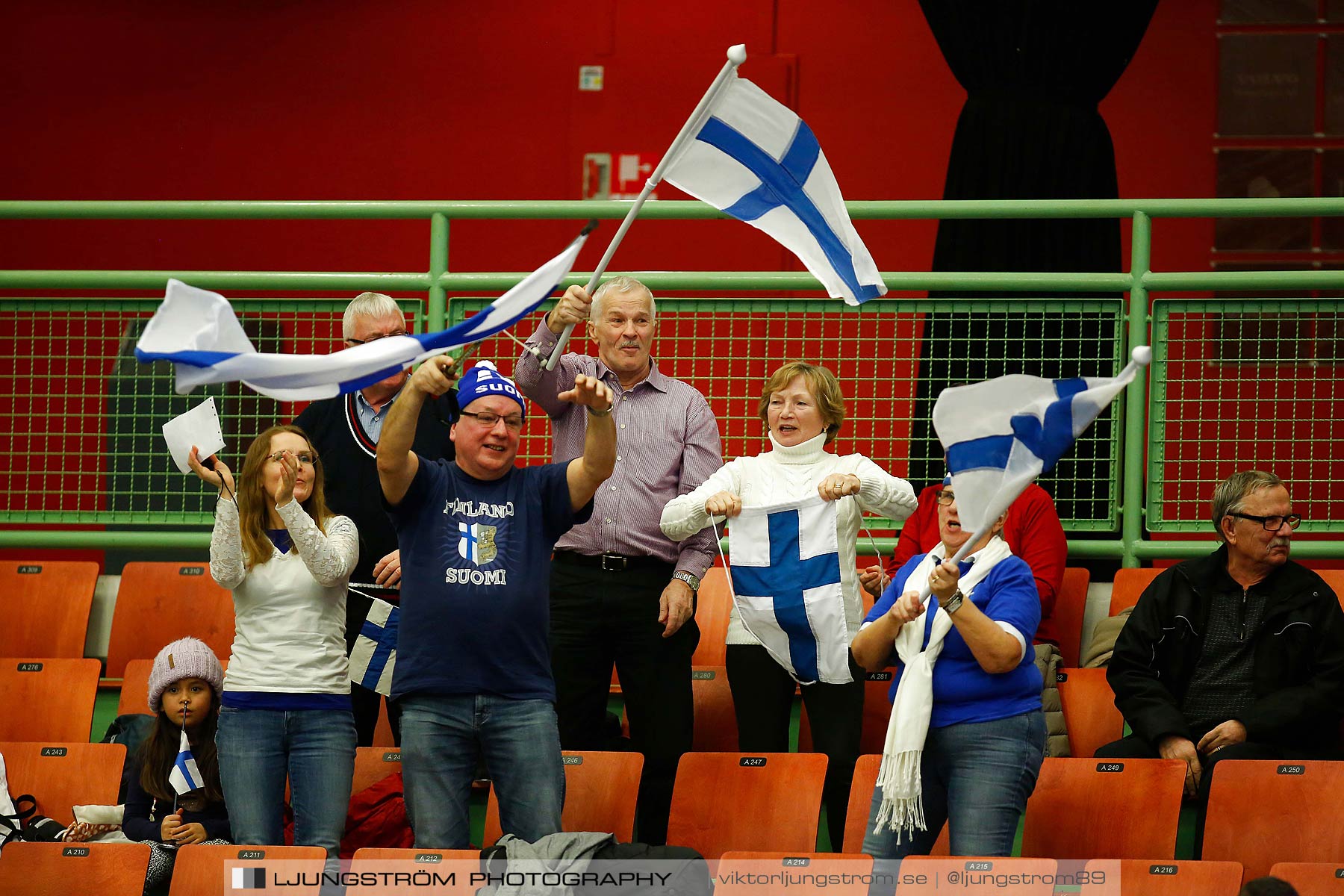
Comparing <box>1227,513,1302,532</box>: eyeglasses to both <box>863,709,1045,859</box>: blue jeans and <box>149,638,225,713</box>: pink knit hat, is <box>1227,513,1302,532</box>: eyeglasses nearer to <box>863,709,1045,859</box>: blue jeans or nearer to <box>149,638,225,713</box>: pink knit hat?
<box>863,709,1045,859</box>: blue jeans

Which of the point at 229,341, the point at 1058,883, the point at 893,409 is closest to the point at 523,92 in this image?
the point at 893,409

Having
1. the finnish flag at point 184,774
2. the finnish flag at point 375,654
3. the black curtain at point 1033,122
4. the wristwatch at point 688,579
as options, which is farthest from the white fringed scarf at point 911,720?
the black curtain at point 1033,122

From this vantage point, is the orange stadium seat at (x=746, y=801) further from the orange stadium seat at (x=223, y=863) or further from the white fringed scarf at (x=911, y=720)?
the orange stadium seat at (x=223, y=863)

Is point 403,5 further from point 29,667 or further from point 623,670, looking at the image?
point 623,670

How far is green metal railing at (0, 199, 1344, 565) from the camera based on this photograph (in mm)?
5113

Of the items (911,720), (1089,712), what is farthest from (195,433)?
(1089,712)

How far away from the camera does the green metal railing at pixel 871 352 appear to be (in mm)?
5113

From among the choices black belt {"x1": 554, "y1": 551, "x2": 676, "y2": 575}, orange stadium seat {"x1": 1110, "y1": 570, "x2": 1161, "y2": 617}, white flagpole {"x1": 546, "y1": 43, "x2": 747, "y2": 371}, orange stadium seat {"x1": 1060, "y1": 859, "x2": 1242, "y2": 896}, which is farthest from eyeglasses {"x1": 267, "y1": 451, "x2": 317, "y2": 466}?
orange stadium seat {"x1": 1110, "y1": 570, "x2": 1161, "y2": 617}

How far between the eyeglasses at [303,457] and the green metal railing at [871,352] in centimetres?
118

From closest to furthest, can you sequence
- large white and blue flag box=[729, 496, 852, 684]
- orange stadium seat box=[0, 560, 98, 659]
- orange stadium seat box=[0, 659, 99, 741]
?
large white and blue flag box=[729, 496, 852, 684] → orange stadium seat box=[0, 659, 99, 741] → orange stadium seat box=[0, 560, 98, 659]

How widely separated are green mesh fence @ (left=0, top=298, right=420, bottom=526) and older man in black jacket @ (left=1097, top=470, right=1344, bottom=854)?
2.89m

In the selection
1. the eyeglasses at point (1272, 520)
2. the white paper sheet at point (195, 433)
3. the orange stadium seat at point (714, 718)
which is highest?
the white paper sheet at point (195, 433)

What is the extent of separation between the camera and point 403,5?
26.1ft

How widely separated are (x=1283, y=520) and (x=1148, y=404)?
3.36 feet
